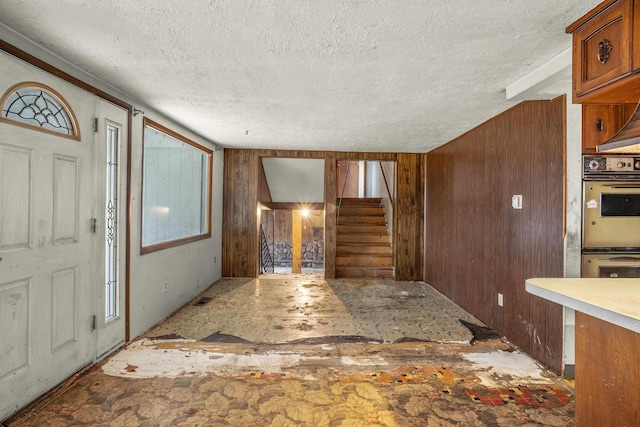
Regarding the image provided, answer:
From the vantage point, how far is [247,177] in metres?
5.62

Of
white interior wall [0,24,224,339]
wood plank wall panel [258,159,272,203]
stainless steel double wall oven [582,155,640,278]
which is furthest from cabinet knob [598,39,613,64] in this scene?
wood plank wall panel [258,159,272,203]

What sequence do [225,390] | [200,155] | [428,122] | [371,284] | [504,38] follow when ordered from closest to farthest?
[504,38]
[225,390]
[428,122]
[200,155]
[371,284]

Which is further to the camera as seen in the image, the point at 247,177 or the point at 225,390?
the point at 247,177

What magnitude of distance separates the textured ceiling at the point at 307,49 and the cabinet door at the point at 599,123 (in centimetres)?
52

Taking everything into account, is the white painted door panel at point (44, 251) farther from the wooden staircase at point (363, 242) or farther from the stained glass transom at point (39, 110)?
the wooden staircase at point (363, 242)

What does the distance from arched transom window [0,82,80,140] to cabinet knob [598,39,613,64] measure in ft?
9.99

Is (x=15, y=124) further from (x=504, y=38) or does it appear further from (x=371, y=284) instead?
(x=371, y=284)

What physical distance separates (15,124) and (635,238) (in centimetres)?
397

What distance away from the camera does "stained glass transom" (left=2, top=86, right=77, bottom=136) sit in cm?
190

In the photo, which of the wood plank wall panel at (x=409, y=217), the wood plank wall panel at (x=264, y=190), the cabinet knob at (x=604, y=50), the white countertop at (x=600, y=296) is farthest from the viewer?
the wood plank wall panel at (x=264, y=190)

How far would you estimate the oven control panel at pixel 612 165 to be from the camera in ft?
7.52

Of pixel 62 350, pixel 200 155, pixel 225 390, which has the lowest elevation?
pixel 225 390

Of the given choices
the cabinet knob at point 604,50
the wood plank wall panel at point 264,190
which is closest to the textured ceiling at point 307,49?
the cabinet knob at point 604,50

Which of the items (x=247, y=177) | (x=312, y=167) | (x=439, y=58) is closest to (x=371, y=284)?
(x=247, y=177)
